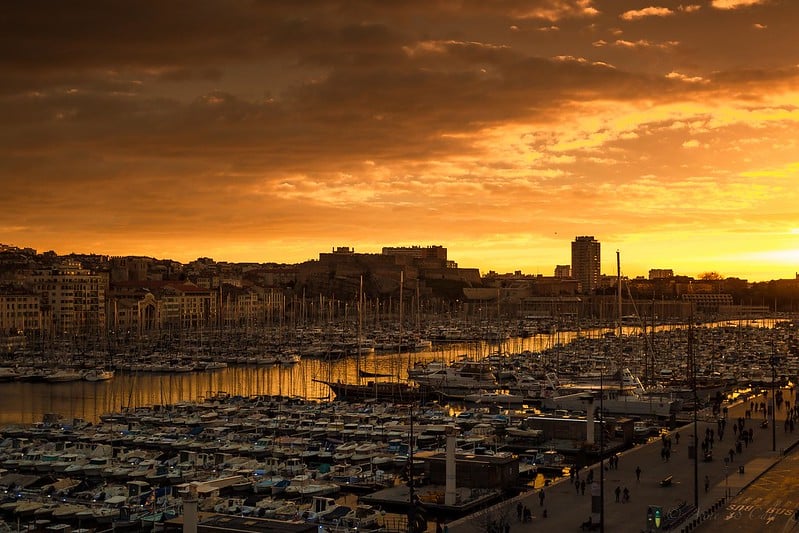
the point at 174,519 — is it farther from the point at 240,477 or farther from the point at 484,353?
the point at 484,353

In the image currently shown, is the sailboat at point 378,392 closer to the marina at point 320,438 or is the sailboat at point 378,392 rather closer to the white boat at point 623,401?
the marina at point 320,438

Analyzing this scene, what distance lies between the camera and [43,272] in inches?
3273

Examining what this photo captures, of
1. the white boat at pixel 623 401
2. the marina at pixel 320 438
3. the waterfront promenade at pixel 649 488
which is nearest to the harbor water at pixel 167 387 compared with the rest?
the marina at pixel 320 438

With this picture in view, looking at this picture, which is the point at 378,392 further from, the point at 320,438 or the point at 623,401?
the point at 320,438

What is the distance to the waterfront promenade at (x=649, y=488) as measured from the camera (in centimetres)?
1681

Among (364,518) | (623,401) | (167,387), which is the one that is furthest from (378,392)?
(364,518)

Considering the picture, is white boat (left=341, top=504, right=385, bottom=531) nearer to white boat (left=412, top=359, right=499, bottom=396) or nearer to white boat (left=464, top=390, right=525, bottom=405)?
white boat (left=464, top=390, right=525, bottom=405)

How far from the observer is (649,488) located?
65.2 ft

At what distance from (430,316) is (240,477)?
86.7m

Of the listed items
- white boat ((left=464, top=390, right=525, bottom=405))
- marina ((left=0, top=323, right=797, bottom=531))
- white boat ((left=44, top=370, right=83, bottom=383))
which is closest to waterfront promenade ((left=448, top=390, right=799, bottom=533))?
marina ((left=0, top=323, right=797, bottom=531))

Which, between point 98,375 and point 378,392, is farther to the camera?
point 98,375

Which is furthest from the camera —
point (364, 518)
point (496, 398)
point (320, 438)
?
point (496, 398)

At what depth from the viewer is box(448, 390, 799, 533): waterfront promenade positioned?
16812 millimetres

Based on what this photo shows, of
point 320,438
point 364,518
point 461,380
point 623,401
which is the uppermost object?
point 461,380
